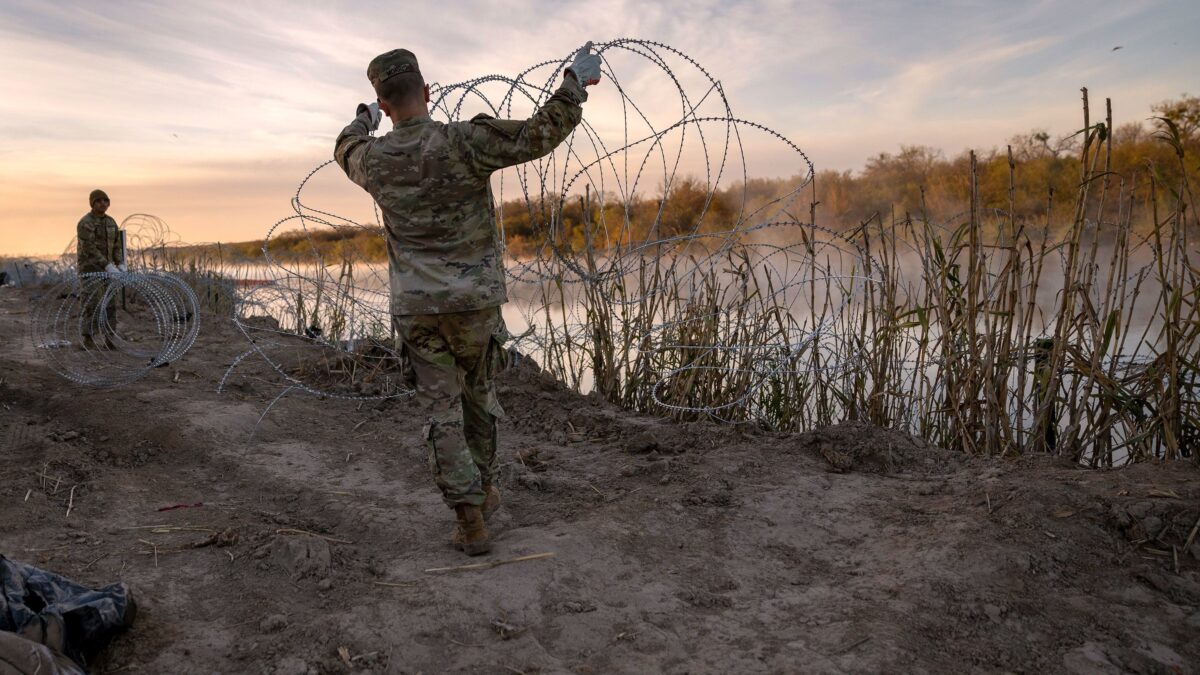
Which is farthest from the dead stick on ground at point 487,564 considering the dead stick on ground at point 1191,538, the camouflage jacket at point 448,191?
the dead stick on ground at point 1191,538

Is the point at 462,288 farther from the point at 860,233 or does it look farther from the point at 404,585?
the point at 860,233

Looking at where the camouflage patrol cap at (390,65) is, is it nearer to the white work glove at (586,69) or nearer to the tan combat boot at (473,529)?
the white work glove at (586,69)

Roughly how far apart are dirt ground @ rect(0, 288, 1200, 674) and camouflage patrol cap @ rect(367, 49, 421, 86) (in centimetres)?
168

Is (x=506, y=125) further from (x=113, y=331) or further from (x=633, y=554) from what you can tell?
(x=113, y=331)

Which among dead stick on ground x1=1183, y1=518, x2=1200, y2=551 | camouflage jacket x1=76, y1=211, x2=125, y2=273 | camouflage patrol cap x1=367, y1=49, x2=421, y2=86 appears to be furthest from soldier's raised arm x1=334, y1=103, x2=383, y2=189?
camouflage jacket x1=76, y1=211, x2=125, y2=273

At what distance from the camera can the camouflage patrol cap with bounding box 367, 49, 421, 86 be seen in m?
2.83

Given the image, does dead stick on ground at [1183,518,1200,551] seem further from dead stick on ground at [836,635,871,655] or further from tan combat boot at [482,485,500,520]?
tan combat boot at [482,485,500,520]

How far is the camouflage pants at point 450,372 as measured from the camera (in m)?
2.90

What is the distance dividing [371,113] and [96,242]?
617 centimetres

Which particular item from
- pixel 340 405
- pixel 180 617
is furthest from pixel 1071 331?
pixel 340 405

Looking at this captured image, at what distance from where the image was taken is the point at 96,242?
7.92 metres

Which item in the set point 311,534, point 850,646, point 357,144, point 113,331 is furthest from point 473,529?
point 113,331

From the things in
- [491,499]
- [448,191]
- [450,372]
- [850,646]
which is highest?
[448,191]

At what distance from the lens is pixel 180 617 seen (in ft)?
8.39
